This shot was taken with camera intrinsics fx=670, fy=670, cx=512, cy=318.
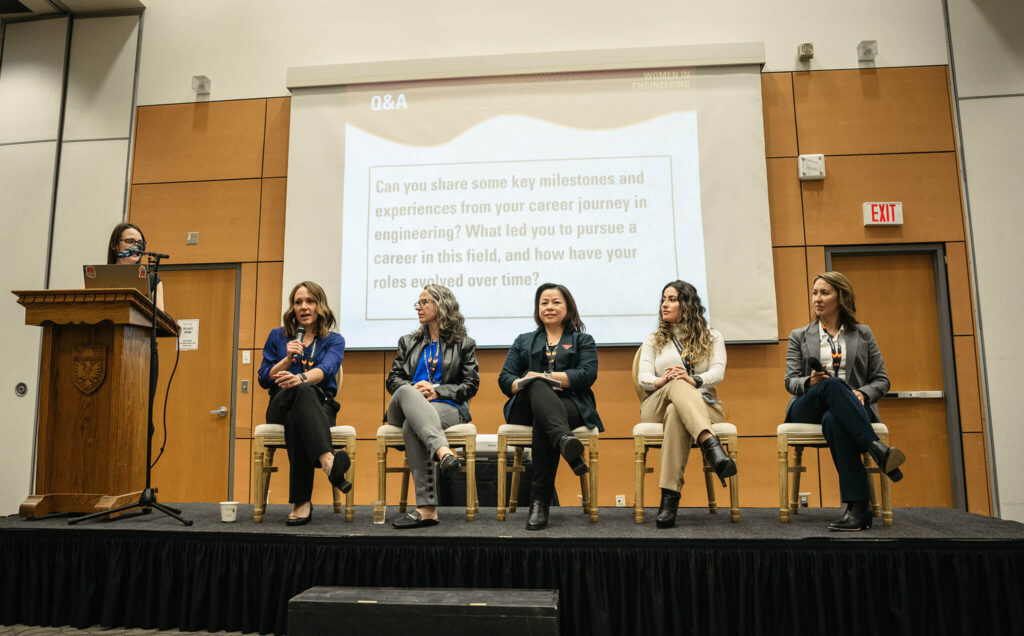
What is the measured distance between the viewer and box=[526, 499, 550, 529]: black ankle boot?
270cm

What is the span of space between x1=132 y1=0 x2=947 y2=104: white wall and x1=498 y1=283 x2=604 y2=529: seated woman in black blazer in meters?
2.49

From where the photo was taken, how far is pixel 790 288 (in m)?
4.46

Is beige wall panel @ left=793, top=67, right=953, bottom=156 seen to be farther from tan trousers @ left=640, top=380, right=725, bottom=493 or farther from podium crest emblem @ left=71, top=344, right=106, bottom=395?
podium crest emblem @ left=71, top=344, right=106, bottom=395

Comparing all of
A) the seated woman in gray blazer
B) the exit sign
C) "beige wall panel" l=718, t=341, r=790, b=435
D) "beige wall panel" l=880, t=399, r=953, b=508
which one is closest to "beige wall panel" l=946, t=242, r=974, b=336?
the exit sign

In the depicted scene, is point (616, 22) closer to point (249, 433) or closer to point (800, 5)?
point (800, 5)

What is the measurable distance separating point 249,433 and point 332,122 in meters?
2.30

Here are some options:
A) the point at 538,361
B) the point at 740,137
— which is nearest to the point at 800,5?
the point at 740,137

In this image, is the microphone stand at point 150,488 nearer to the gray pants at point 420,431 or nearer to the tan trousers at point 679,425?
the gray pants at point 420,431

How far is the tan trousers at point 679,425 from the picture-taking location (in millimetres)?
2818

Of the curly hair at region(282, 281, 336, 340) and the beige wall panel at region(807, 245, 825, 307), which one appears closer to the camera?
the curly hair at region(282, 281, 336, 340)

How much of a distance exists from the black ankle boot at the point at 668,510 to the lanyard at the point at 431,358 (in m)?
1.25

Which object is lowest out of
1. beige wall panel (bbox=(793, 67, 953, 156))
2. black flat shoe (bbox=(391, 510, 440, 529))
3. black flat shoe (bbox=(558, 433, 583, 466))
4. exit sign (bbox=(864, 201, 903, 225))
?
black flat shoe (bbox=(391, 510, 440, 529))

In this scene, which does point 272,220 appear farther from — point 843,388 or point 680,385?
point 843,388

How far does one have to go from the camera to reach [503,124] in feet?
15.6
